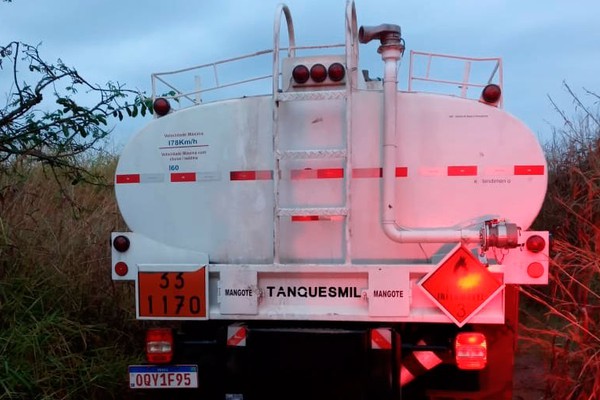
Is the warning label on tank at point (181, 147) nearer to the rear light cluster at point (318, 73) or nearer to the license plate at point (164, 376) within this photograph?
the rear light cluster at point (318, 73)

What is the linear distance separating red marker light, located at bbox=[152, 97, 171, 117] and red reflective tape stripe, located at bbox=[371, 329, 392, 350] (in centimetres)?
189

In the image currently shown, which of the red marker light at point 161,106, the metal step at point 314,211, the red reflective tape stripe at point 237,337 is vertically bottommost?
the red reflective tape stripe at point 237,337

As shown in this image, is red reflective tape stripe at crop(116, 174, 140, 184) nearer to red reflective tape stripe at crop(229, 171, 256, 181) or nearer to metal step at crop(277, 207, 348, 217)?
red reflective tape stripe at crop(229, 171, 256, 181)

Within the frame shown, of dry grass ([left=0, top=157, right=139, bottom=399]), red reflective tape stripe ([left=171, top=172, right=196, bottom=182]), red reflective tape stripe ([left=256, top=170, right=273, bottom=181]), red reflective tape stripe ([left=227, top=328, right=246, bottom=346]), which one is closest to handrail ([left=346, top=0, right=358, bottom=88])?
red reflective tape stripe ([left=256, top=170, right=273, bottom=181])

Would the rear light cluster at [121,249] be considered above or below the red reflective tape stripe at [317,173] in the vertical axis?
below

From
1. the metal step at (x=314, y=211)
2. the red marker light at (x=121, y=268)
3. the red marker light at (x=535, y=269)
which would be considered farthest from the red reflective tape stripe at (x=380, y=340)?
the red marker light at (x=121, y=268)

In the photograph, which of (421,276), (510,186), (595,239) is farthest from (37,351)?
(595,239)

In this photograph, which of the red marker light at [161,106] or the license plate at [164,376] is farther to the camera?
the red marker light at [161,106]

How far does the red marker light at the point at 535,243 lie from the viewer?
3371mm

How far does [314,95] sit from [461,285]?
4.55 feet

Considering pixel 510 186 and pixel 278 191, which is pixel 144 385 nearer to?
pixel 278 191

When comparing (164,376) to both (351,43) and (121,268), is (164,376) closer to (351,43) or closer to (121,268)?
(121,268)

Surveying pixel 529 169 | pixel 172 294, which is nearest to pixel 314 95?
pixel 529 169

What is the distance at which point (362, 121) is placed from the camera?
3586mm
